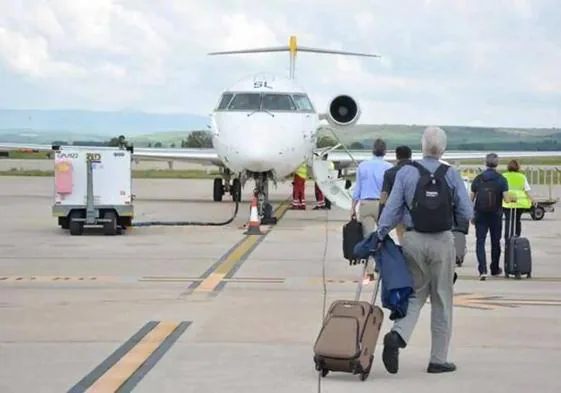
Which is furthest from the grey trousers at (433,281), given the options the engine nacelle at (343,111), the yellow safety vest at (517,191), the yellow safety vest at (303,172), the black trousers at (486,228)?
the engine nacelle at (343,111)

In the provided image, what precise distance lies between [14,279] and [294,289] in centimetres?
355

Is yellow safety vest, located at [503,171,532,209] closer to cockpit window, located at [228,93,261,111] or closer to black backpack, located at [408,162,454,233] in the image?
black backpack, located at [408,162,454,233]

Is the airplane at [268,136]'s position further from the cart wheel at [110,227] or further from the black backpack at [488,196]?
the black backpack at [488,196]

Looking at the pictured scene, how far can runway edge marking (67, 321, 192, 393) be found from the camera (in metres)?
7.28

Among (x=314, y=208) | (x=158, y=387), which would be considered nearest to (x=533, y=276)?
(x=158, y=387)

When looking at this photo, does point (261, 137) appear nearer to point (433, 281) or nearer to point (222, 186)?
point (222, 186)

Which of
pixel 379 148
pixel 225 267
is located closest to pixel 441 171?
pixel 379 148

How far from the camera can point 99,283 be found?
1291 cm

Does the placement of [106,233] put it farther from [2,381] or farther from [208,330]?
[2,381]

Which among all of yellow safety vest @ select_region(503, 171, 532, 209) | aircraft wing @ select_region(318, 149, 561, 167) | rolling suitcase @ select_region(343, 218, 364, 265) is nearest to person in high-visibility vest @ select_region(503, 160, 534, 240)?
yellow safety vest @ select_region(503, 171, 532, 209)

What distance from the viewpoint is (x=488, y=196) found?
13.9m

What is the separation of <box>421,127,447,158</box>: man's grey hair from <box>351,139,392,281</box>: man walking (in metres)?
5.14

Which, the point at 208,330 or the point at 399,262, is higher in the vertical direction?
the point at 399,262

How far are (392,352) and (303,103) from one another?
689 inches
